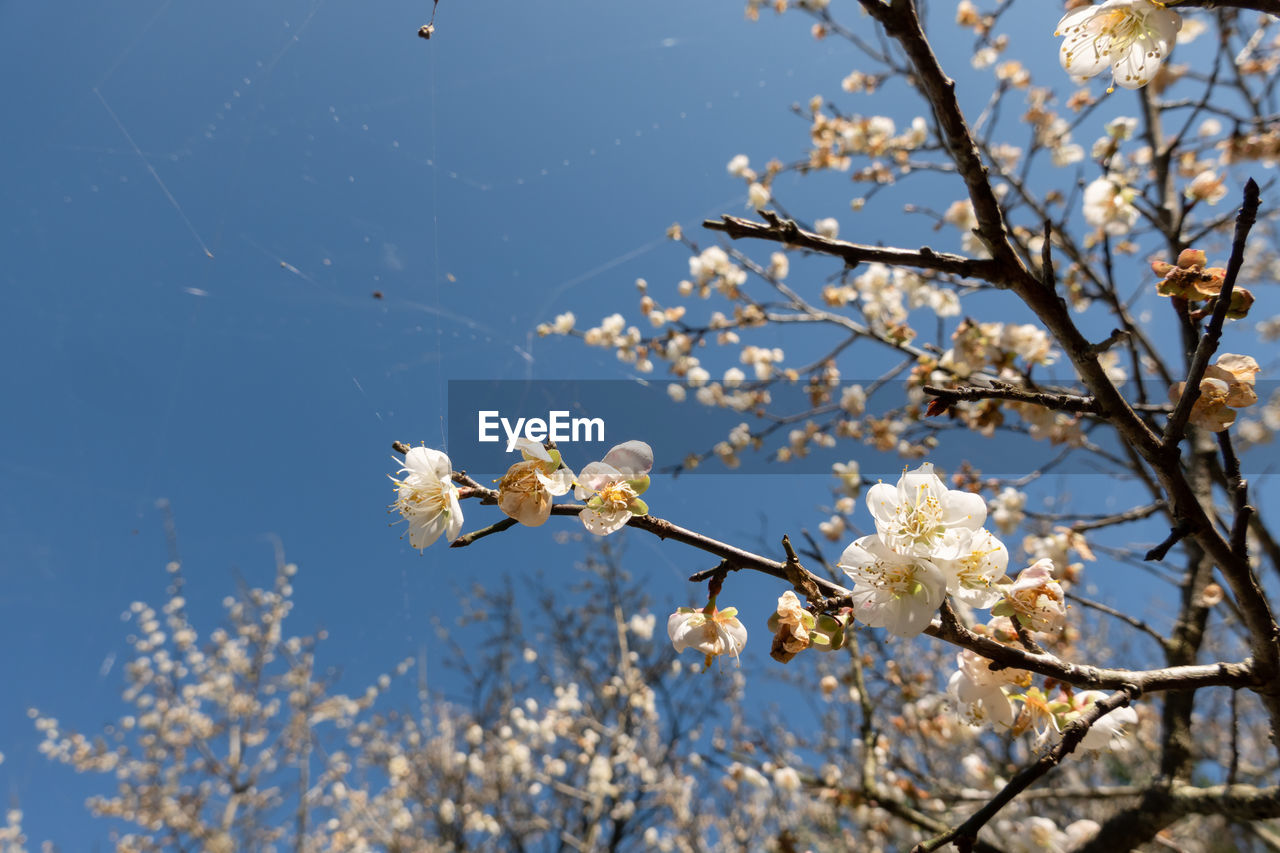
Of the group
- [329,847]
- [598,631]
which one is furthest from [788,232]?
[329,847]

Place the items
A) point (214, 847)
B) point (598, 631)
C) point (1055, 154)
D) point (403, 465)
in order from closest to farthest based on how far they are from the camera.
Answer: point (403, 465), point (1055, 154), point (214, 847), point (598, 631)

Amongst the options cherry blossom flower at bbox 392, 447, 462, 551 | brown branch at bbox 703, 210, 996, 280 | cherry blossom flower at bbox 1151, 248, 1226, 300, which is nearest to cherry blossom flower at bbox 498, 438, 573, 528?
cherry blossom flower at bbox 392, 447, 462, 551

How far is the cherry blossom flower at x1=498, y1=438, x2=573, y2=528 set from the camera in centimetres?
94

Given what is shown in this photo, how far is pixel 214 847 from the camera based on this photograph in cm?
570

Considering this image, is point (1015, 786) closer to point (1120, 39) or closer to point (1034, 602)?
point (1034, 602)

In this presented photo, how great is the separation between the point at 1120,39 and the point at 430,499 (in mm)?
1585

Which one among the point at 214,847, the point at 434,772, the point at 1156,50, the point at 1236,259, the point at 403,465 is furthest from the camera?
the point at 434,772

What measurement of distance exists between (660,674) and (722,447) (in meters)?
3.43

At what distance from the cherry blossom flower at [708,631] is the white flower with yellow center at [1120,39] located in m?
1.25

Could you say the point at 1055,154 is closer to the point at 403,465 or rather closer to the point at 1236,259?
the point at 1236,259

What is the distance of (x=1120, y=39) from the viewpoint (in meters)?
1.17

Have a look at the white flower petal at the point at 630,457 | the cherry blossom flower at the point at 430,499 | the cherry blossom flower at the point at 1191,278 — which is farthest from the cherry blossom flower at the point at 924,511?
the cherry blossom flower at the point at 430,499

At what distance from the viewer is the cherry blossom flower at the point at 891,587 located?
80 cm

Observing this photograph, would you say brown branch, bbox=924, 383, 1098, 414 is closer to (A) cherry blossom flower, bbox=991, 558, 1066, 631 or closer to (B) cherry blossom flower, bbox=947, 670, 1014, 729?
(A) cherry blossom flower, bbox=991, 558, 1066, 631
